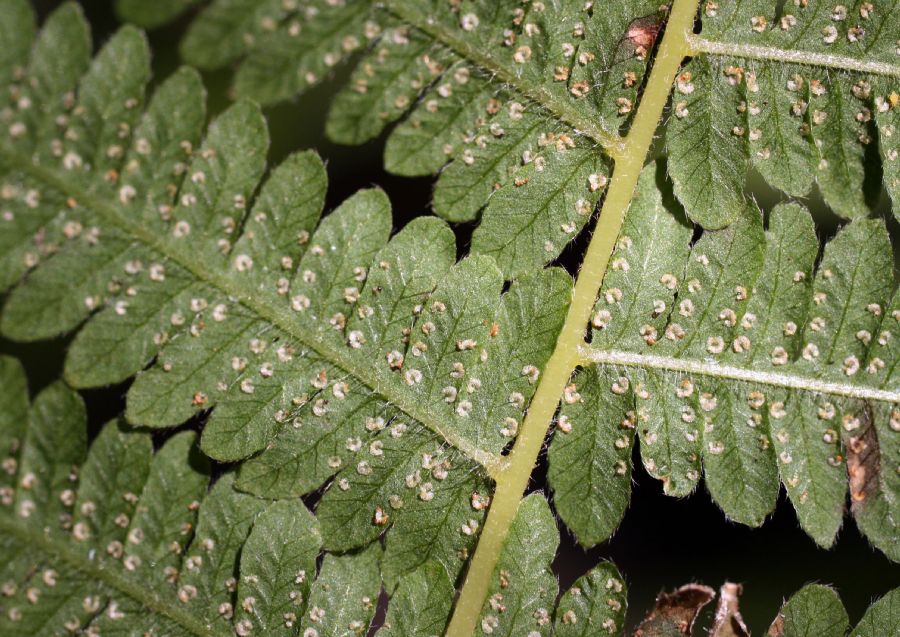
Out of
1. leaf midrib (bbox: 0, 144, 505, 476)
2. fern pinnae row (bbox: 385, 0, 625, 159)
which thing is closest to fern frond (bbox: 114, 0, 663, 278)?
fern pinnae row (bbox: 385, 0, 625, 159)

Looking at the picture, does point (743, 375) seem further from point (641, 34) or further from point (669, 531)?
point (669, 531)

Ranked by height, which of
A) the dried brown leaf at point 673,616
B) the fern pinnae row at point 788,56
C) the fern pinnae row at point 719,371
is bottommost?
the dried brown leaf at point 673,616

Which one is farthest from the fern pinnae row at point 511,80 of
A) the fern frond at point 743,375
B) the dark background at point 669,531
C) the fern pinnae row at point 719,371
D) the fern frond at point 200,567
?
the dark background at point 669,531

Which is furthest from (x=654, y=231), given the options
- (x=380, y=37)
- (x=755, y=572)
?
(x=755, y=572)

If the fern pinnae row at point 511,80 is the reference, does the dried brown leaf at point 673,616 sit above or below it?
below

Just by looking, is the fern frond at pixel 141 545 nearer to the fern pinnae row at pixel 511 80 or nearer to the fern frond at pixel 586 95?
the fern frond at pixel 586 95

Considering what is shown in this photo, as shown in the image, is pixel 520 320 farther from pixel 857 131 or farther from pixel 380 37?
pixel 857 131

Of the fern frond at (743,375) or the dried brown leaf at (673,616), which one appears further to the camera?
the dried brown leaf at (673,616)
